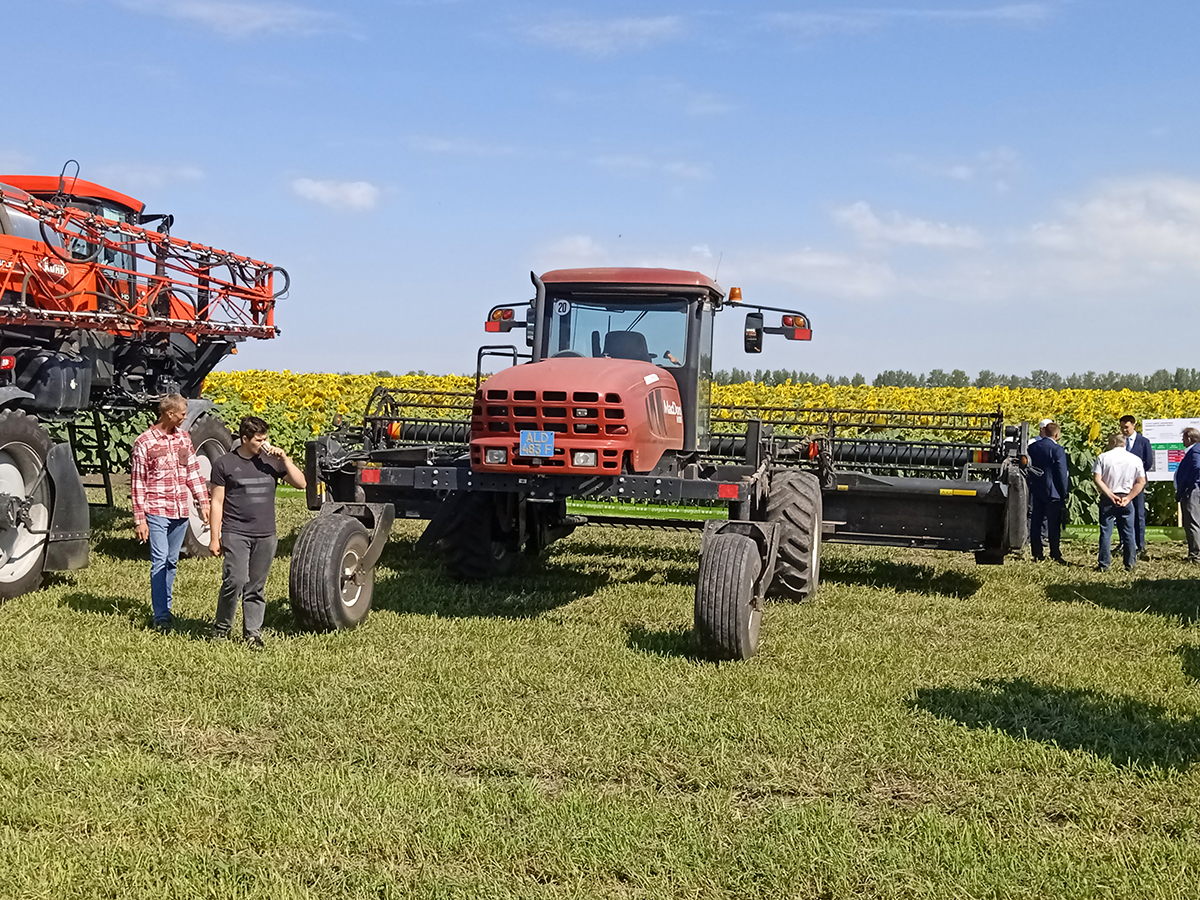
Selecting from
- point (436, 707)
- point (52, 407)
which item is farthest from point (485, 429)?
point (52, 407)

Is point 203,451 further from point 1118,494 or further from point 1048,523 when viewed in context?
point 1118,494

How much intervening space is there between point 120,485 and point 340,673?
38.6ft

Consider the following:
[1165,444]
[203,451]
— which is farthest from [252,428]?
[1165,444]

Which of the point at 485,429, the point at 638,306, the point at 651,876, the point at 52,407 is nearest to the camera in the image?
the point at 651,876

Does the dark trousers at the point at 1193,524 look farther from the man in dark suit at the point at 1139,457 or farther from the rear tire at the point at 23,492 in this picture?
the rear tire at the point at 23,492

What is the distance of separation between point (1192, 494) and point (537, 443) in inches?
352

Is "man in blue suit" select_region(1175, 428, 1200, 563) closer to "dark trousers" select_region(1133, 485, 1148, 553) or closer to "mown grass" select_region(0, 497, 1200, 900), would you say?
"dark trousers" select_region(1133, 485, 1148, 553)

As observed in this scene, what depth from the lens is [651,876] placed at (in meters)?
4.20

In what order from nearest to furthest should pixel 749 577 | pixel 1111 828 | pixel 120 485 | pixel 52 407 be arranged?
pixel 1111 828, pixel 749 577, pixel 52 407, pixel 120 485

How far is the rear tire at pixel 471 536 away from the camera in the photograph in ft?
33.0

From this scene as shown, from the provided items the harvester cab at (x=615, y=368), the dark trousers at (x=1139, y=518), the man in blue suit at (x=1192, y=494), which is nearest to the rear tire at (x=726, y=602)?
the harvester cab at (x=615, y=368)

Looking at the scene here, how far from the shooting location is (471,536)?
10141 mm

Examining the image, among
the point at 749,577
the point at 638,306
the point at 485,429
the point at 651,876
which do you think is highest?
the point at 638,306

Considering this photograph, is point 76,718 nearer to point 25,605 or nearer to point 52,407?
point 25,605
